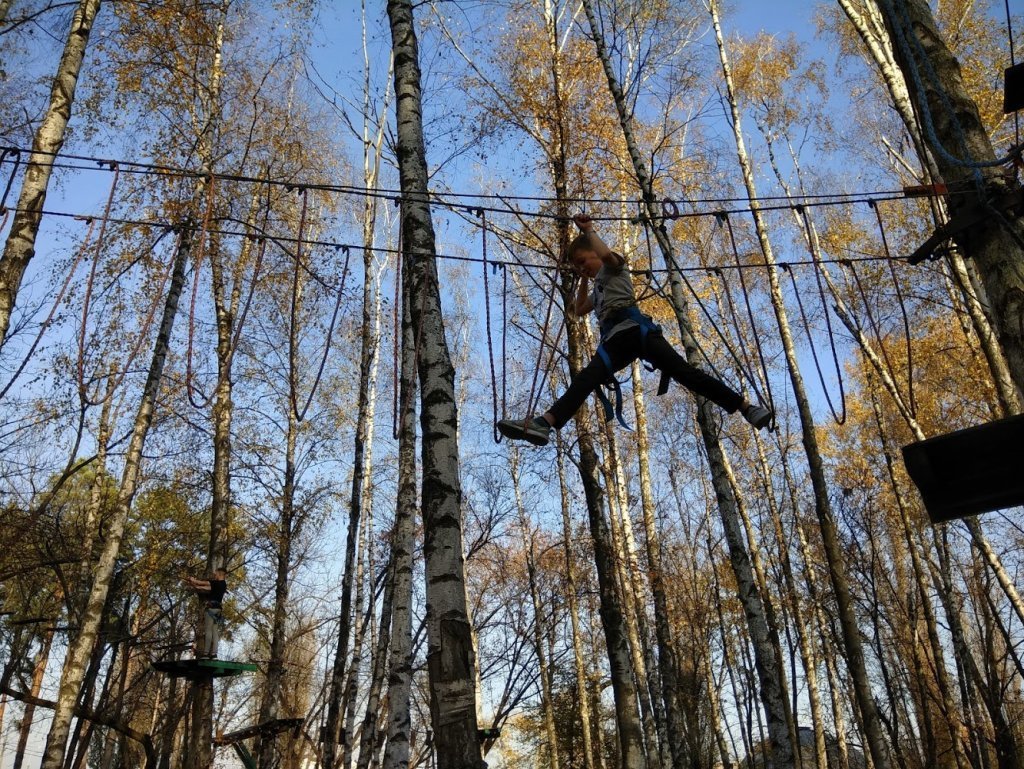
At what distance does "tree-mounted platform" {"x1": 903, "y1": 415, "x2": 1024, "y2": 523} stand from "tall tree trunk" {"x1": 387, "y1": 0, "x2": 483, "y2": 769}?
85.4 inches

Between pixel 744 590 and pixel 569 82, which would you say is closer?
pixel 744 590

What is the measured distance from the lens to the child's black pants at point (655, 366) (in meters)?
4.17

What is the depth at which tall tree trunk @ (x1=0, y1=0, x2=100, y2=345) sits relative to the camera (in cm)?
523

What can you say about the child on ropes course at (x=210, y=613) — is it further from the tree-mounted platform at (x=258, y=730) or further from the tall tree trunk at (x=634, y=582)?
the tall tree trunk at (x=634, y=582)

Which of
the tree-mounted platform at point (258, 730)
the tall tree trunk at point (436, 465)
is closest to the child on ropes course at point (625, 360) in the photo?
the tall tree trunk at point (436, 465)

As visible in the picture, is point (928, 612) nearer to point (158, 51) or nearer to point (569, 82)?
point (569, 82)

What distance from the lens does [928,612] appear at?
1065 cm

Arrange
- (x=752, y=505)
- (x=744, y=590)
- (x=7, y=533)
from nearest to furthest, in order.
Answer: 1. (x=744, y=590)
2. (x=7, y=533)
3. (x=752, y=505)

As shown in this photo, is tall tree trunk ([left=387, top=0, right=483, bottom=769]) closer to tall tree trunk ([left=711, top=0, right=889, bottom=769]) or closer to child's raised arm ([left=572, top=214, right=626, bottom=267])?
child's raised arm ([left=572, top=214, right=626, bottom=267])

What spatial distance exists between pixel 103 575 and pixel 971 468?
7390 mm

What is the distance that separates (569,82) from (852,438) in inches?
467

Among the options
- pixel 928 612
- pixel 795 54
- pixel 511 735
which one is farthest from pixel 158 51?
pixel 511 735

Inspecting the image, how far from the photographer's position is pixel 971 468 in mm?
2984

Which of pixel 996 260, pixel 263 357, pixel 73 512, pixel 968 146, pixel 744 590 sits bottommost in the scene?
pixel 744 590
